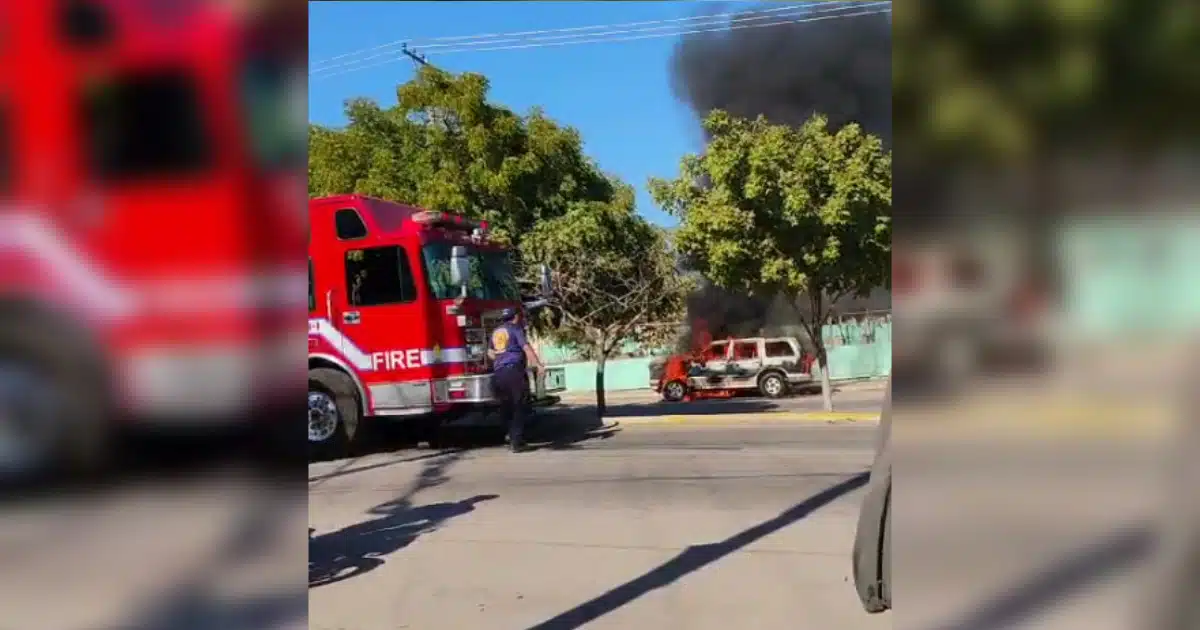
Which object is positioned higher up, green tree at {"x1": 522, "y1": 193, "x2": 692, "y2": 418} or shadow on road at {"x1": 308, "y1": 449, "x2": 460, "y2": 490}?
green tree at {"x1": 522, "y1": 193, "x2": 692, "y2": 418}

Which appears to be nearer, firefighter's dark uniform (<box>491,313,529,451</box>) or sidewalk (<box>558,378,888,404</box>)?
firefighter's dark uniform (<box>491,313,529,451</box>)

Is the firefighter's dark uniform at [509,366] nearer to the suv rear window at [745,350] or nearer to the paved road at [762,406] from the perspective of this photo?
the paved road at [762,406]

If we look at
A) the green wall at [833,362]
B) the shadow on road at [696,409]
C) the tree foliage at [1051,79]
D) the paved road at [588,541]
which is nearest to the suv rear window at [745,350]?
the shadow on road at [696,409]

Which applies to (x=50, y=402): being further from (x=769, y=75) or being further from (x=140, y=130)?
(x=769, y=75)

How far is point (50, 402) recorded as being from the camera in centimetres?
245

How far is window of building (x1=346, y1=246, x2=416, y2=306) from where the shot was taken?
8.90m

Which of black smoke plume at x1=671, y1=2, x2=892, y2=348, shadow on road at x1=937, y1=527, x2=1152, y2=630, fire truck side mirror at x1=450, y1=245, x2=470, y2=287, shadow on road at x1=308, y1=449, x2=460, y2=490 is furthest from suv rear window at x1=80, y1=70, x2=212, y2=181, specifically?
black smoke plume at x1=671, y1=2, x2=892, y2=348

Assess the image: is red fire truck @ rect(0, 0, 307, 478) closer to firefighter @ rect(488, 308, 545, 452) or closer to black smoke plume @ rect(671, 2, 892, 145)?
firefighter @ rect(488, 308, 545, 452)

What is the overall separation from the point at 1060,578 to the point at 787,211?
39.2 feet

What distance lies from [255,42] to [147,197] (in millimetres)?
590

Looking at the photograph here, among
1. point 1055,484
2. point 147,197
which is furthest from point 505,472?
point 1055,484

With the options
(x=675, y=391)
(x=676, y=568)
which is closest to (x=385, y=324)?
(x=676, y=568)

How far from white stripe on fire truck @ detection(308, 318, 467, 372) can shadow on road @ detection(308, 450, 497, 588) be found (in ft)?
6.01

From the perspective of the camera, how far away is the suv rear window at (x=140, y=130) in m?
2.13
